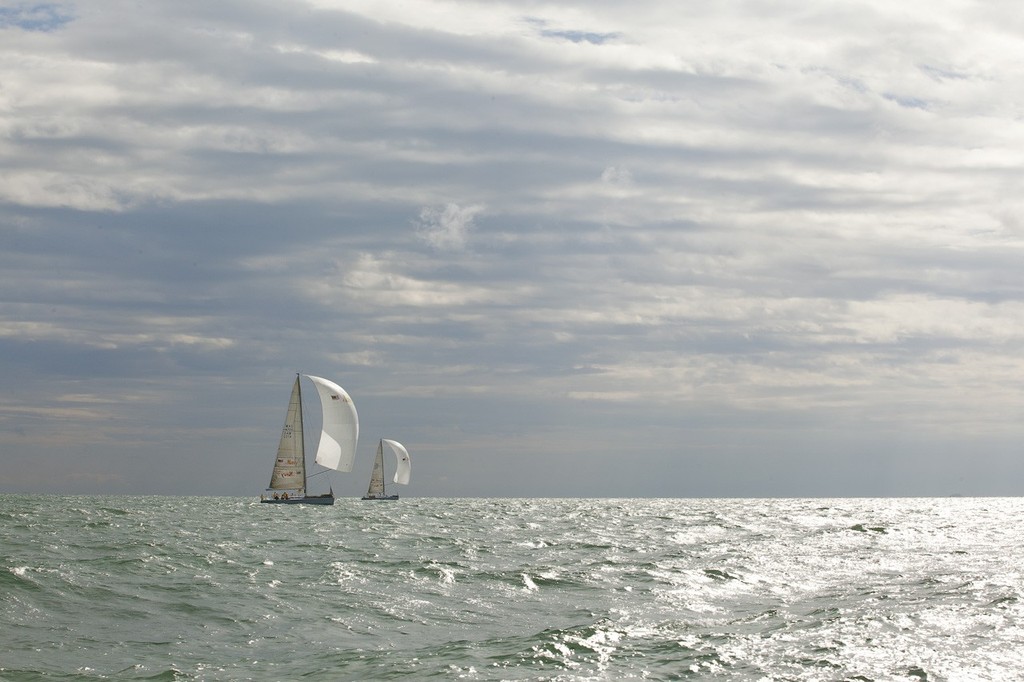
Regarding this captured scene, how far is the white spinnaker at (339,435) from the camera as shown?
94812 mm

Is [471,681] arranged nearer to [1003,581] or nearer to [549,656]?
[549,656]

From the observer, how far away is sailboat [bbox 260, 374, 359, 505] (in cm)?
9100

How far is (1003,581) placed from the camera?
28250mm

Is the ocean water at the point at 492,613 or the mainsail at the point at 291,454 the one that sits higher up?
the ocean water at the point at 492,613

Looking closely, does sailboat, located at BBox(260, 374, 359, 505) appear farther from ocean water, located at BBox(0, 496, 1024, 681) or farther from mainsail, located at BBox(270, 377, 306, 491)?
ocean water, located at BBox(0, 496, 1024, 681)

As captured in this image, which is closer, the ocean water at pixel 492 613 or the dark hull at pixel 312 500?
the ocean water at pixel 492 613

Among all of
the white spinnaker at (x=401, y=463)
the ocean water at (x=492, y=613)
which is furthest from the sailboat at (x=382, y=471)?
the ocean water at (x=492, y=613)

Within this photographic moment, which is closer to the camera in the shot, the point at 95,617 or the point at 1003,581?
the point at 95,617

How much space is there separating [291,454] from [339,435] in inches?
223

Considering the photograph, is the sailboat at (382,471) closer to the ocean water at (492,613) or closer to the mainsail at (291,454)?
the mainsail at (291,454)

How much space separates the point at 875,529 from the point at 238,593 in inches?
1631

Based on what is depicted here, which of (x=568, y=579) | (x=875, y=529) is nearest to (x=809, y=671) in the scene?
(x=568, y=579)

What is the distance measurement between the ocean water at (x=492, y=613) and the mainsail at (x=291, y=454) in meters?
52.8

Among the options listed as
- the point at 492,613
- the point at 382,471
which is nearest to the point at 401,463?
the point at 382,471
